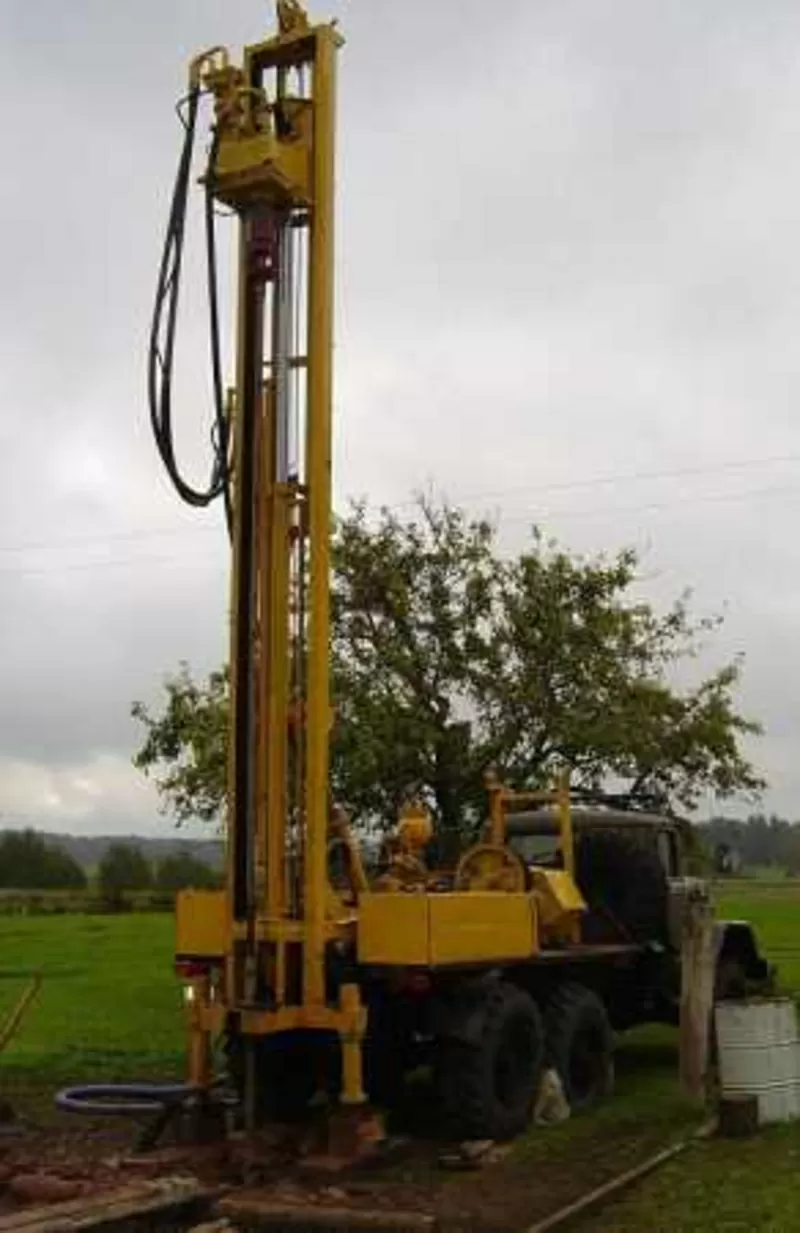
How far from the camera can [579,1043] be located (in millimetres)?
13969

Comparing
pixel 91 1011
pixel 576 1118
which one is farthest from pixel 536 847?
pixel 91 1011

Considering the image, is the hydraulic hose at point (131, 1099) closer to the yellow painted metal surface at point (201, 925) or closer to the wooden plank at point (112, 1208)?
the yellow painted metal surface at point (201, 925)

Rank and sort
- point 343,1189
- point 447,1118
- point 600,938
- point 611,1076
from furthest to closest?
1. point 600,938
2. point 611,1076
3. point 447,1118
4. point 343,1189

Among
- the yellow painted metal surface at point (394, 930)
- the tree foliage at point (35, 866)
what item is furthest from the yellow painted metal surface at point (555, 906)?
the tree foliage at point (35, 866)

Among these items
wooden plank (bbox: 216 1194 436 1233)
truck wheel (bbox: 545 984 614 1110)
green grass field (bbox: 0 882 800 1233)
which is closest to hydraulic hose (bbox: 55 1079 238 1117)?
green grass field (bbox: 0 882 800 1233)

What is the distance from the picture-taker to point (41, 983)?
91.1 feet

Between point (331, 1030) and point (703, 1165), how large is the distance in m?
2.51

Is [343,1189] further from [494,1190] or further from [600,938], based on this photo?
[600,938]

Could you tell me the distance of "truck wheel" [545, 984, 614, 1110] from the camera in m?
13.5

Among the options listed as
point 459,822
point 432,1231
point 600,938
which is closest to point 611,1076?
point 600,938

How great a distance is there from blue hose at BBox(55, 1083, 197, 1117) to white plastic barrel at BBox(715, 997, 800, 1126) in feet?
12.6

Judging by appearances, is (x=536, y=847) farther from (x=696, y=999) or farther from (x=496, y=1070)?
(x=496, y=1070)

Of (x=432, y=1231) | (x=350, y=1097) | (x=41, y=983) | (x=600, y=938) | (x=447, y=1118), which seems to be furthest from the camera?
(x=41, y=983)

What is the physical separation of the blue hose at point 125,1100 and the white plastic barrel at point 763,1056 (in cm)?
384
